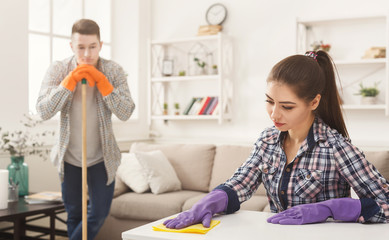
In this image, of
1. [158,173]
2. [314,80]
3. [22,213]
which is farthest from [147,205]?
[314,80]

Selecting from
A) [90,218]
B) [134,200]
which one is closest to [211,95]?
[134,200]

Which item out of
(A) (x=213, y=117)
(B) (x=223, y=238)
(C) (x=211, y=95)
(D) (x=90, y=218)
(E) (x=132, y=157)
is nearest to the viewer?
(B) (x=223, y=238)

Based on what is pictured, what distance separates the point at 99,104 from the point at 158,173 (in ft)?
4.11

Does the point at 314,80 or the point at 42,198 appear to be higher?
the point at 314,80

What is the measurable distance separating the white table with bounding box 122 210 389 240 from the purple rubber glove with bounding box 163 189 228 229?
1.9 inches

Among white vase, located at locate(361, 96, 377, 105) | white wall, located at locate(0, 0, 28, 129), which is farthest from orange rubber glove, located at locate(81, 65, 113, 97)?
white vase, located at locate(361, 96, 377, 105)

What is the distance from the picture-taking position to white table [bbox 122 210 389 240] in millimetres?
1302

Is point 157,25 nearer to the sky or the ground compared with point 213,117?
nearer to the sky

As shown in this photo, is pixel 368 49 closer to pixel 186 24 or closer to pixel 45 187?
pixel 186 24

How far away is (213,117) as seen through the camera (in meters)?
4.50

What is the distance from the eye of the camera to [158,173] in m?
3.69

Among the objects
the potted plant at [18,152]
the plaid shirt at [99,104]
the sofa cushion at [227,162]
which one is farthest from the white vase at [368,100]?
the potted plant at [18,152]

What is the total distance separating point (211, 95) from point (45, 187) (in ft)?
5.84

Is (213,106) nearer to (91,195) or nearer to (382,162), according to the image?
(382,162)
